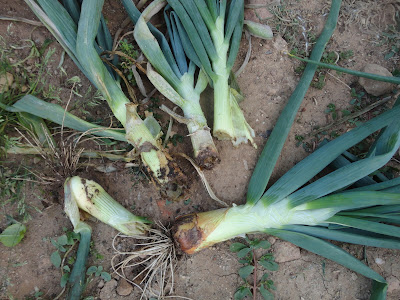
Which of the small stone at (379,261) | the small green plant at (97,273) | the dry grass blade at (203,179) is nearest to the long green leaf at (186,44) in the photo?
the dry grass blade at (203,179)

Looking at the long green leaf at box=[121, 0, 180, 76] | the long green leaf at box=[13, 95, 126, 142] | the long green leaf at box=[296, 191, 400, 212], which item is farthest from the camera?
the long green leaf at box=[121, 0, 180, 76]

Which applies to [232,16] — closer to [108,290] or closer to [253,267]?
[253,267]

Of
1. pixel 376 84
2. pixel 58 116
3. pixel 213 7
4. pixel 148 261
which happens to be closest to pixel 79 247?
pixel 148 261

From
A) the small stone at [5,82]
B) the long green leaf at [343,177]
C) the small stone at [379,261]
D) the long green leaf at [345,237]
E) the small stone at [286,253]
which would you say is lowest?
the small stone at [379,261]

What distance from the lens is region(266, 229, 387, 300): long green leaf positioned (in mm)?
1762

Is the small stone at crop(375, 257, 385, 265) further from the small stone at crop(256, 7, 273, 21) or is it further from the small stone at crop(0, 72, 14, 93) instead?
the small stone at crop(0, 72, 14, 93)

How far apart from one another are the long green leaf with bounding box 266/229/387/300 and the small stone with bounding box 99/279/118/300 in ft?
2.92

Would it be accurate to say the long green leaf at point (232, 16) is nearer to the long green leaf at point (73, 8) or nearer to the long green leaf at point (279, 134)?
the long green leaf at point (279, 134)

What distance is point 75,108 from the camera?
6.59ft

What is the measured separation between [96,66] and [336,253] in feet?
4.69

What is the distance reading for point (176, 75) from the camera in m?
1.93

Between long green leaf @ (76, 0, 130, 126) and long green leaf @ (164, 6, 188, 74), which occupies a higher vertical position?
long green leaf @ (76, 0, 130, 126)

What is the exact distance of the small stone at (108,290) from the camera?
1916 mm

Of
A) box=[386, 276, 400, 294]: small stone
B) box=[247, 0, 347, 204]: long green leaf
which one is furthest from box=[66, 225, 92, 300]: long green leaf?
box=[386, 276, 400, 294]: small stone
